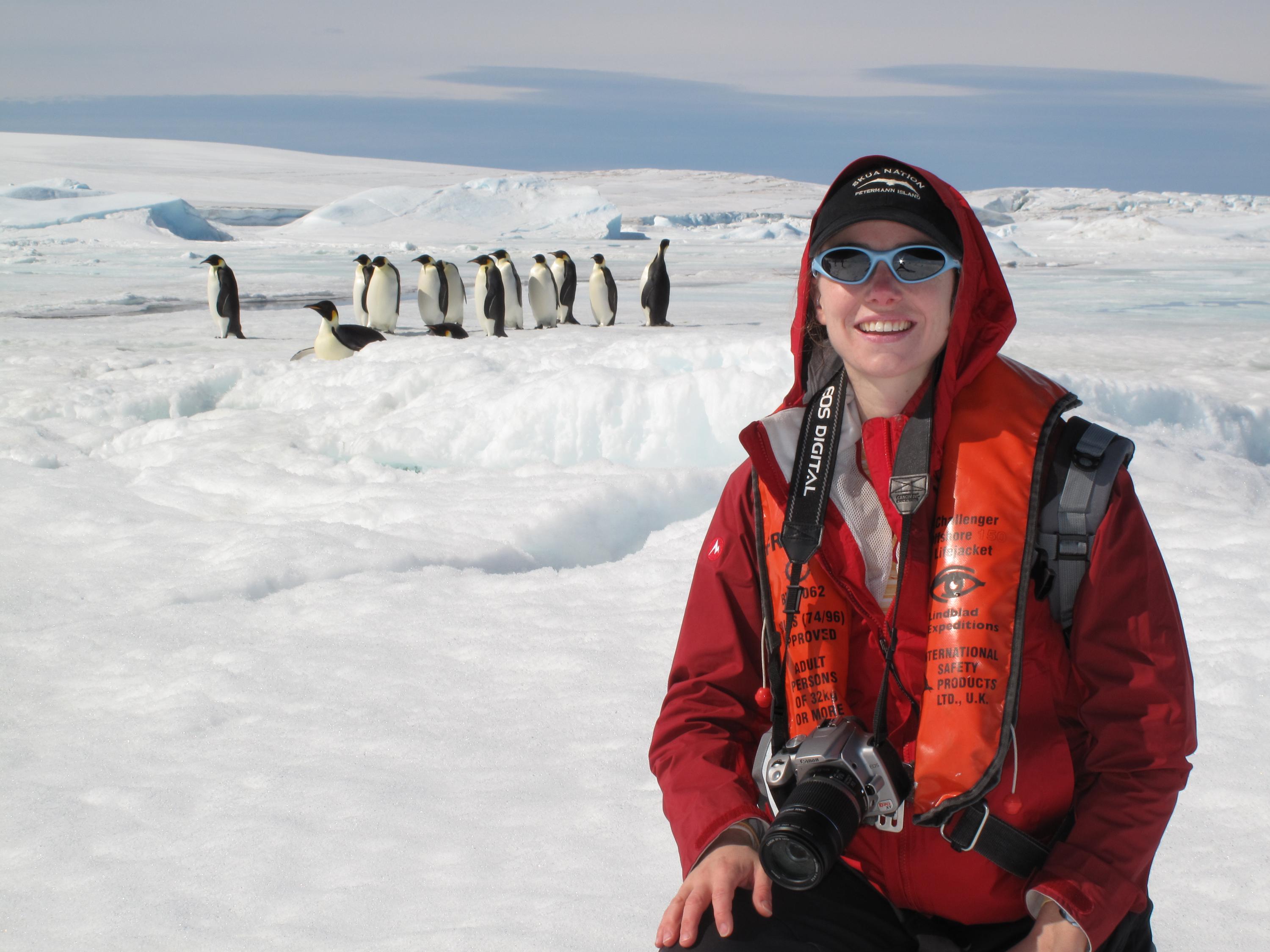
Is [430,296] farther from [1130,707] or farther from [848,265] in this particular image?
[1130,707]

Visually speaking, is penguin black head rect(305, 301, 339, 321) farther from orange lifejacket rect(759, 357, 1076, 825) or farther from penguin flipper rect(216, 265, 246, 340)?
orange lifejacket rect(759, 357, 1076, 825)

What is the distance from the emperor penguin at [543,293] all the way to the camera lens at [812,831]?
Result: 1108 centimetres

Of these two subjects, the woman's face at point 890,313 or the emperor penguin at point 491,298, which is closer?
the woman's face at point 890,313

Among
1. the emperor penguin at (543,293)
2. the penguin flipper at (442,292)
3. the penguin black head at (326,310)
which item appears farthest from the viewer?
the emperor penguin at (543,293)

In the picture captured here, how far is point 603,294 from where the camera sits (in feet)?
37.2

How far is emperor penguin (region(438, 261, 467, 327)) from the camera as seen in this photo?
Answer: 11016mm

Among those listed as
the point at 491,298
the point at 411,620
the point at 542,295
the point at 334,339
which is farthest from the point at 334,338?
the point at 411,620

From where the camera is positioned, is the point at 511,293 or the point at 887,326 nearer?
the point at 887,326

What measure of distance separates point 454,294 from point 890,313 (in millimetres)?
10659

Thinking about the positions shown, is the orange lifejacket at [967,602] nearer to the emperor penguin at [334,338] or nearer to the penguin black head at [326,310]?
the emperor penguin at [334,338]

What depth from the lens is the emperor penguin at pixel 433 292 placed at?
1080 centimetres

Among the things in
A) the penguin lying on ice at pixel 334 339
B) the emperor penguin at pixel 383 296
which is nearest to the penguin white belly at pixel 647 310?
the emperor penguin at pixel 383 296

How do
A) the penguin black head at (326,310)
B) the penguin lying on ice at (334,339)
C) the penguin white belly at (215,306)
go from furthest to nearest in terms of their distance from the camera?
the penguin white belly at (215,306)
the penguin black head at (326,310)
the penguin lying on ice at (334,339)

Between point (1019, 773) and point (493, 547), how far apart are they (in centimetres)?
241
